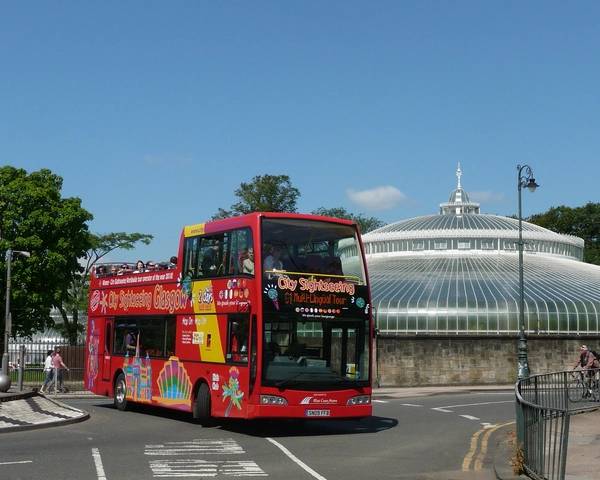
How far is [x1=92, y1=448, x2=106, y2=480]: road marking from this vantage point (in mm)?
12394

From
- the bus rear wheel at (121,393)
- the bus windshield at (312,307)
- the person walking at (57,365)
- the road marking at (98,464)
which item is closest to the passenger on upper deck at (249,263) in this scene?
the bus windshield at (312,307)

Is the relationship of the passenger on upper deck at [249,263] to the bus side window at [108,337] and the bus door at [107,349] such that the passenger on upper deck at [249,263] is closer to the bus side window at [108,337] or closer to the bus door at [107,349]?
the bus door at [107,349]

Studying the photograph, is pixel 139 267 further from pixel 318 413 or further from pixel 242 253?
pixel 318 413

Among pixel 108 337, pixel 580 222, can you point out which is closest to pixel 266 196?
pixel 580 222

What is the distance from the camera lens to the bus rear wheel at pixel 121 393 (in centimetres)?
2486

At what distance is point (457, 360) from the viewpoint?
145ft

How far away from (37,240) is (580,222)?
64.4 meters

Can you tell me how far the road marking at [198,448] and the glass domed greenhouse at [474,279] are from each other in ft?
97.9

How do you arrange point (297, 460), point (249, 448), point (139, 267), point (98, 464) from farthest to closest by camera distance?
point (139, 267) → point (249, 448) → point (297, 460) → point (98, 464)

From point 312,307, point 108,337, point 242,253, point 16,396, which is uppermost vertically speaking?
point 242,253

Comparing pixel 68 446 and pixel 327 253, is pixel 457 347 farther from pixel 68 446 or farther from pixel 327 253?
pixel 68 446

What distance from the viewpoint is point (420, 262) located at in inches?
2295

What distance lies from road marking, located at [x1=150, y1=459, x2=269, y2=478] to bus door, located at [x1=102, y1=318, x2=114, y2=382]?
11930 mm

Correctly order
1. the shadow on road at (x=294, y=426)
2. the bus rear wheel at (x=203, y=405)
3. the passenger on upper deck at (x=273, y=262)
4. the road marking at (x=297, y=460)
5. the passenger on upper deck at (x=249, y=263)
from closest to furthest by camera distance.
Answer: the road marking at (x=297, y=460)
the passenger on upper deck at (x=273, y=262)
the passenger on upper deck at (x=249, y=263)
the shadow on road at (x=294, y=426)
the bus rear wheel at (x=203, y=405)
